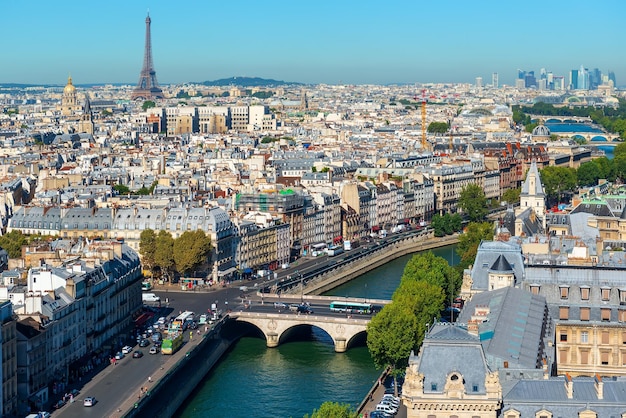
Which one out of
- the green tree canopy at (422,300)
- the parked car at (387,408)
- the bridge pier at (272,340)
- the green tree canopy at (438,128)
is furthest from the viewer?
the green tree canopy at (438,128)

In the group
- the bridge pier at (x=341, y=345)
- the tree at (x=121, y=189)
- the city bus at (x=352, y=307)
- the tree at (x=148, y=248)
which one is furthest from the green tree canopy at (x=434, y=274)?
the tree at (x=121, y=189)

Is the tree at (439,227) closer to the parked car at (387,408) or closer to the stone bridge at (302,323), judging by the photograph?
the stone bridge at (302,323)

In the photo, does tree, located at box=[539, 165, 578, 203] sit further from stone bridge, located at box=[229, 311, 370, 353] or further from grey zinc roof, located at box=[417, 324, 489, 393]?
grey zinc roof, located at box=[417, 324, 489, 393]

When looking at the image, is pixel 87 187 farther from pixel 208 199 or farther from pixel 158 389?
pixel 158 389

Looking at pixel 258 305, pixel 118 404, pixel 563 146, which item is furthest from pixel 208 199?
pixel 563 146

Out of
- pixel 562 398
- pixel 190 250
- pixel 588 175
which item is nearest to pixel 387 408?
pixel 562 398

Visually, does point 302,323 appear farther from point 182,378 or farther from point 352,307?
point 182,378
